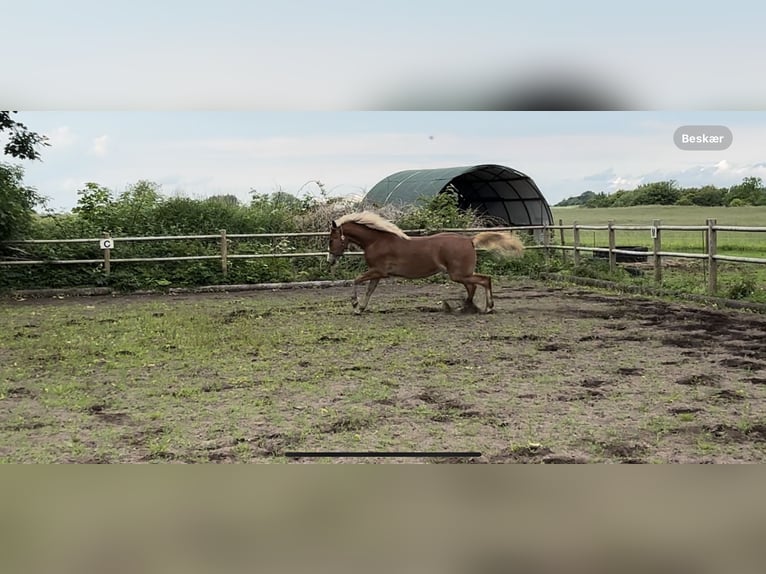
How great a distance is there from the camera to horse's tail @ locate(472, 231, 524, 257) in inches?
241

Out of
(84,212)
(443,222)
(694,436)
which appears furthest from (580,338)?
(84,212)

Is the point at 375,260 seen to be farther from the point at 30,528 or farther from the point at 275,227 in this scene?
the point at 30,528

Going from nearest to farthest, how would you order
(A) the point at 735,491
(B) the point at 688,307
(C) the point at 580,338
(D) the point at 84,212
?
1. (A) the point at 735,491
2. (C) the point at 580,338
3. (B) the point at 688,307
4. (D) the point at 84,212

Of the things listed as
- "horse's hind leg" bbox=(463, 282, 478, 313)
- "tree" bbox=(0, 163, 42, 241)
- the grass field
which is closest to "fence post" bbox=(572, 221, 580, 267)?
the grass field

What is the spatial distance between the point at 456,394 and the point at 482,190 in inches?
297

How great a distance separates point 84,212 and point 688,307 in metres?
6.41

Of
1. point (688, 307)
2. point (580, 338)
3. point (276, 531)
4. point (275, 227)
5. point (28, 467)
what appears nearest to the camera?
point (276, 531)

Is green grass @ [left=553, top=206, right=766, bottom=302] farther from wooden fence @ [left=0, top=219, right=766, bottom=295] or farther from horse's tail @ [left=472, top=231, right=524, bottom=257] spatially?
horse's tail @ [left=472, top=231, right=524, bottom=257]

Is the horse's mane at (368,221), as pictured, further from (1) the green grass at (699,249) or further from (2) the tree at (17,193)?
(2) the tree at (17,193)

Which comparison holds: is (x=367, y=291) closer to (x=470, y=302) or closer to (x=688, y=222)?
(x=470, y=302)

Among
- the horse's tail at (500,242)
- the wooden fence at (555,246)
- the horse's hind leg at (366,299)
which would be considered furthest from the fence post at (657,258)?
the horse's hind leg at (366,299)

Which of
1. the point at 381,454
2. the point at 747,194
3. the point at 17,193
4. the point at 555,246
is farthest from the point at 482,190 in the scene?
the point at 381,454

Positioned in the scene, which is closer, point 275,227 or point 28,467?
point 28,467

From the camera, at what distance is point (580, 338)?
4.66 m
